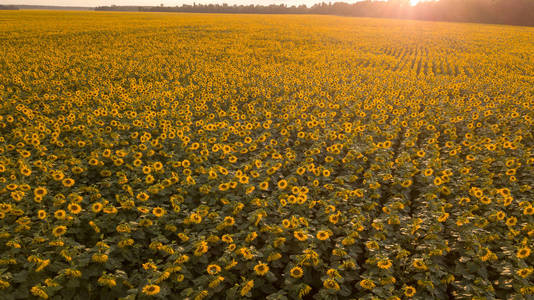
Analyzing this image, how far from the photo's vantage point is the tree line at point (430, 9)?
66.2 meters

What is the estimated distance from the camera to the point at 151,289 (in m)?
2.94

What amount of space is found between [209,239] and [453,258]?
3.38 metres

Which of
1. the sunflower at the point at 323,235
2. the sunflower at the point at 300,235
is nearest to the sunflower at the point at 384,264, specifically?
the sunflower at the point at 323,235

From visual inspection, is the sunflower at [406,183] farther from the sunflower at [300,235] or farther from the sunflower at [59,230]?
the sunflower at [59,230]

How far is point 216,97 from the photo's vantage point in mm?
9961

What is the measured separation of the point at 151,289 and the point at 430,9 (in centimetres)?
9333

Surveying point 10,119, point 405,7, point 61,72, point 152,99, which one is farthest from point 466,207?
point 405,7

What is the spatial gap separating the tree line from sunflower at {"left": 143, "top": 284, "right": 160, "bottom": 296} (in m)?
90.4

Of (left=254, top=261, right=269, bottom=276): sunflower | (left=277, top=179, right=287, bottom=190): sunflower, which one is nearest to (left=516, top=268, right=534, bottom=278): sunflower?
(left=254, top=261, right=269, bottom=276): sunflower

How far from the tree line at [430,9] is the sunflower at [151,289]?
90.4m

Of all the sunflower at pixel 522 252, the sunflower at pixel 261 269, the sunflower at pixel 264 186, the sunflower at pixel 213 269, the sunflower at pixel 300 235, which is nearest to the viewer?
Answer: the sunflower at pixel 213 269

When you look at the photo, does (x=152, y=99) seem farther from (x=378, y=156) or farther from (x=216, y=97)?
(x=378, y=156)

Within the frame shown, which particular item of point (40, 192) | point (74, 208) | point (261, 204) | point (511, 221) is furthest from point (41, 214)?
point (511, 221)

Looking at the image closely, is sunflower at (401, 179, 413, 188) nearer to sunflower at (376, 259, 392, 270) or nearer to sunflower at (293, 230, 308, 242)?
sunflower at (376, 259, 392, 270)
